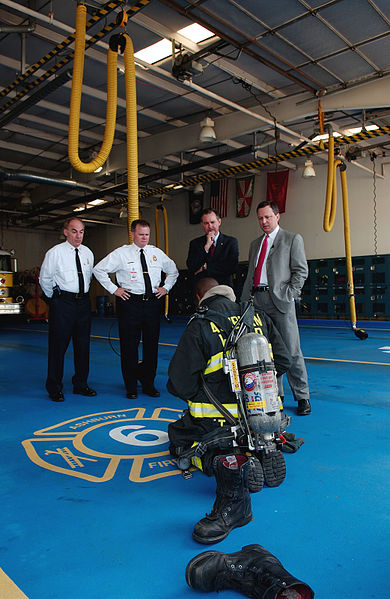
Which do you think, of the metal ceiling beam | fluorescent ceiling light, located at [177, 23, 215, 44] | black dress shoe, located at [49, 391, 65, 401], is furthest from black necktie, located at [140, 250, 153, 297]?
fluorescent ceiling light, located at [177, 23, 215, 44]

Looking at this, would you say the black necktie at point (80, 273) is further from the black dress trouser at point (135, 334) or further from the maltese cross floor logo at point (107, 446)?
the maltese cross floor logo at point (107, 446)

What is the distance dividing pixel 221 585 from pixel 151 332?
3.43m

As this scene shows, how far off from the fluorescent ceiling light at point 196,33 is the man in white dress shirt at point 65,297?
16.2 ft

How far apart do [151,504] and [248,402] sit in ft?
2.52

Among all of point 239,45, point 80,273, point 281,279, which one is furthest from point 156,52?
A: point 281,279

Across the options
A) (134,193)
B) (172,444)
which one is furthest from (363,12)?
(172,444)

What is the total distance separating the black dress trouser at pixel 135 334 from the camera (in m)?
4.88

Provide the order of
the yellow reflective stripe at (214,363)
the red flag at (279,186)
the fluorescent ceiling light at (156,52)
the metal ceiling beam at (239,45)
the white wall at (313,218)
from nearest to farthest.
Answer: the yellow reflective stripe at (214,363) → the metal ceiling beam at (239,45) → the fluorescent ceiling light at (156,52) → the white wall at (313,218) → the red flag at (279,186)

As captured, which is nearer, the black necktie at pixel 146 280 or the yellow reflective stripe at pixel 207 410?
the yellow reflective stripe at pixel 207 410

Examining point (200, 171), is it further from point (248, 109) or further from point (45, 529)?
point (45, 529)

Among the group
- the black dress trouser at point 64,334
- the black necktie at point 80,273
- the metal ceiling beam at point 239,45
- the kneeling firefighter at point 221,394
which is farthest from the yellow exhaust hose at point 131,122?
the metal ceiling beam at point 239,45

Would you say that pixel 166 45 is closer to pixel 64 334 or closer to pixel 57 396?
pixel 64 334

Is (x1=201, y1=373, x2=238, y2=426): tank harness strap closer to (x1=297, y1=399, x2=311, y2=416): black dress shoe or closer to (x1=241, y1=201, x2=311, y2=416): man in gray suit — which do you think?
(x1=241, y1=201, x2=311, y2=416): man in gray suit

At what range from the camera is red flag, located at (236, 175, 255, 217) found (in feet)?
57.5
